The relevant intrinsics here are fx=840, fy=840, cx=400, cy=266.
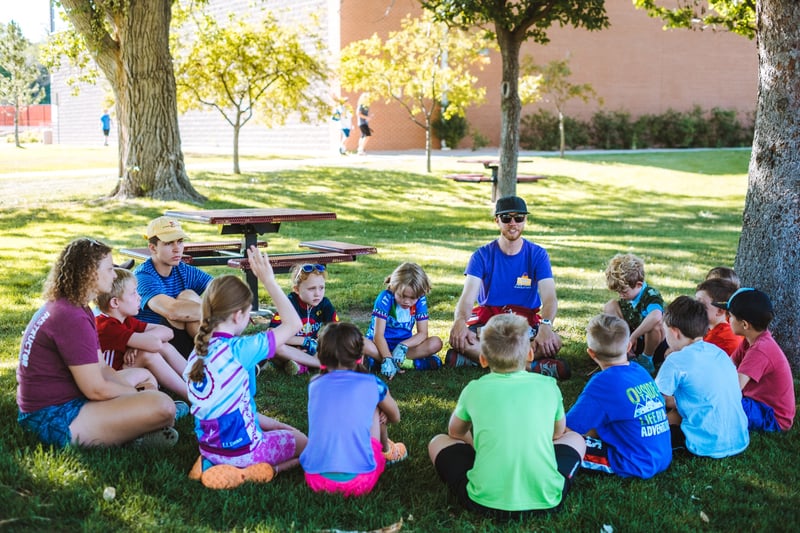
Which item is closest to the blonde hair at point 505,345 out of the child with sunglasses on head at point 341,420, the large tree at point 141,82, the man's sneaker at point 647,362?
the child with sunglasses on head at point 341,420

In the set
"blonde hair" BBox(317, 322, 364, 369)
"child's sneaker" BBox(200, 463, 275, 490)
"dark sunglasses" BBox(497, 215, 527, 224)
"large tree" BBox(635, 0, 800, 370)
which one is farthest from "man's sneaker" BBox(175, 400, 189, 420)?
"large tree" BBox(635, 0, 800, 370)

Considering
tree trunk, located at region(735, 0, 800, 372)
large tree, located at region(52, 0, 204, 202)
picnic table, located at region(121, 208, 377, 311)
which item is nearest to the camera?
tree trunk, located at region(735, 0, 800, 372)

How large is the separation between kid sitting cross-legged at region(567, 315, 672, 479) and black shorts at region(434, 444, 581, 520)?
0.90ft

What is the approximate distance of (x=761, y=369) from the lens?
4820 mm

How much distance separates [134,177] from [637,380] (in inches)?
517

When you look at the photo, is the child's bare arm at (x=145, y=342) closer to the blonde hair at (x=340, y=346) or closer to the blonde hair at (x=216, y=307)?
the blonde hair at (x=216, y=307)

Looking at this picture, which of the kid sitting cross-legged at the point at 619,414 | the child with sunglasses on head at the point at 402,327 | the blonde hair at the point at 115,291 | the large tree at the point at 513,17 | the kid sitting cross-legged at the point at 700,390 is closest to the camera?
the kid sitting cross-legged at the point at 619,414

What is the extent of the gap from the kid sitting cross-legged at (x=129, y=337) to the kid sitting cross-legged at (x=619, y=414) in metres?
2.29

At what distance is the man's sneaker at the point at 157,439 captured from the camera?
4379 millimetres

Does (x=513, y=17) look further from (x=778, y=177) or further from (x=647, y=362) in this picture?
(x=647, y=362)

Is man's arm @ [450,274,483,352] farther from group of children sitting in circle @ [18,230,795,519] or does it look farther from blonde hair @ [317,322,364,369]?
blonde hair @ [317,322,364,369]

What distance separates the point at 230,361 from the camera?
3.90 m

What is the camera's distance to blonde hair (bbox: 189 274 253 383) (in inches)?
152

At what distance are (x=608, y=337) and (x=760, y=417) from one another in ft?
4.66
